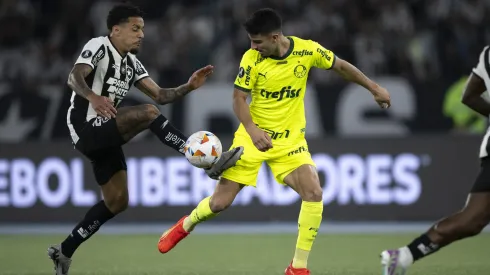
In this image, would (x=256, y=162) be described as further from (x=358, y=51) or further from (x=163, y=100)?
(x=358, y=51)

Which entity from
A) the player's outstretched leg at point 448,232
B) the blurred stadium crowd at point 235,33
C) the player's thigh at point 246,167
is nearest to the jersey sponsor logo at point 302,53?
the player's thigh at point 246,167

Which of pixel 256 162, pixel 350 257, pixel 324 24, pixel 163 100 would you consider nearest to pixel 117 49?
pixel 163 100

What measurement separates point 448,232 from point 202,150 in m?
2.19

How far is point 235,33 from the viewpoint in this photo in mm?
16141

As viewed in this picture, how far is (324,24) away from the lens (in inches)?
628

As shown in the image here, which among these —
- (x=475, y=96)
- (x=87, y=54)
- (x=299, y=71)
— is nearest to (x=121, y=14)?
(x=87, y=54)

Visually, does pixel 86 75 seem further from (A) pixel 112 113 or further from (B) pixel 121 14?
(B) pixel 121 14

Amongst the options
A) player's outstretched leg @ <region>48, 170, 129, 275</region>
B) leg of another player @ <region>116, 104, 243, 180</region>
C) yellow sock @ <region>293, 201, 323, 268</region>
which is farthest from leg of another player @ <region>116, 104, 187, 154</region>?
yellow sock @ <region>293, 201, 323, 268</region>

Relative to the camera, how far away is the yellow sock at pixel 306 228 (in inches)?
301

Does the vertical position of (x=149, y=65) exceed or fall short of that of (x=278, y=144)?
it exceeds it

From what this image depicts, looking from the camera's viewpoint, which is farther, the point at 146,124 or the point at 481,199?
the point at 146,124

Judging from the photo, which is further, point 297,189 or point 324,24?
point 324,24

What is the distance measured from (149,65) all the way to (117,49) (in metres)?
7.69

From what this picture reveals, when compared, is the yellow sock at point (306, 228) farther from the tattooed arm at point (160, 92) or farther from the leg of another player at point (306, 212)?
the tattooed arm at point (160, 92)
